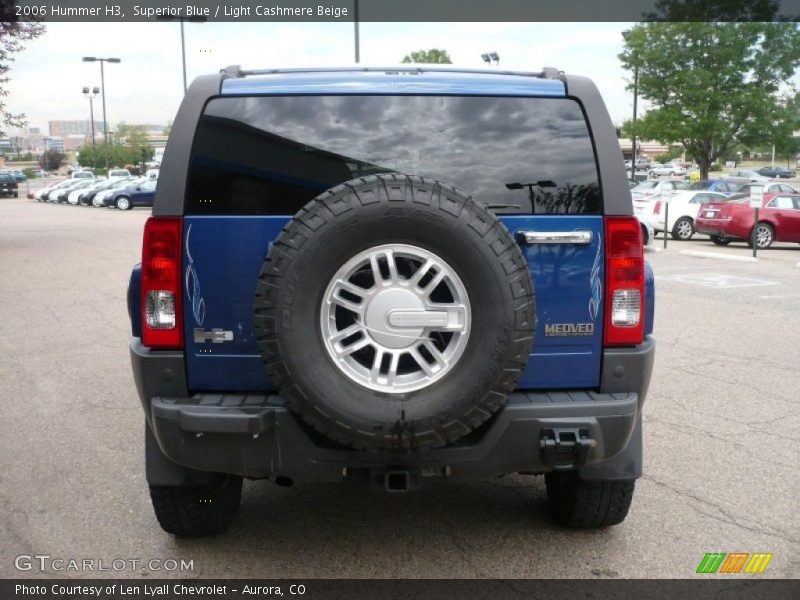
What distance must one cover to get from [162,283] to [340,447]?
0.95 meters

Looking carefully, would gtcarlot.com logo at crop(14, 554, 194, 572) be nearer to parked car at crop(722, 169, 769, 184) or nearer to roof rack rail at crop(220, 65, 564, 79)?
roof rack rail at crop(220, 65, 564, 79)

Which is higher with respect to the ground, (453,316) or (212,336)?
(453,316)

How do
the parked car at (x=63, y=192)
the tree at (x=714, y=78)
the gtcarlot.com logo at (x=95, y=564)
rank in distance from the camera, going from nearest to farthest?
the gtcarlot.com logo at (x=95, y=564), the tree at (x=714, y=78), the parked car at (x=63, y=192)

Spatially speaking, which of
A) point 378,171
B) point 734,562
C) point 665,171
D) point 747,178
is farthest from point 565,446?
point 665,171

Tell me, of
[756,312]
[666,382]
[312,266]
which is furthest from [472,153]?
[756,312]

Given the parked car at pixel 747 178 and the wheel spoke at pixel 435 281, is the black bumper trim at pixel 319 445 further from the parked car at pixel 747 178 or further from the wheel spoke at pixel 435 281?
the parked car at pixel 747 178

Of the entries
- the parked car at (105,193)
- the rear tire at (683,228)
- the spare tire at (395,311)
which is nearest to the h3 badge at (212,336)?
the spare tire at (395,311)

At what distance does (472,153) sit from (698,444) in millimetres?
2983

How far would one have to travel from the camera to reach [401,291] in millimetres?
3000

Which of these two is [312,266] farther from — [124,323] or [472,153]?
[124,323]

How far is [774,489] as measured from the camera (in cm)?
455

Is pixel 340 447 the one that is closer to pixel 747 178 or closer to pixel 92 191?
pixel 92 191

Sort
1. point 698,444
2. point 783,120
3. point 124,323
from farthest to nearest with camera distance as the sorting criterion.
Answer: point 783,120, point 124,323, point 698,444

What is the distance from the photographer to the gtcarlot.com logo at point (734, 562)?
142 inches
